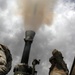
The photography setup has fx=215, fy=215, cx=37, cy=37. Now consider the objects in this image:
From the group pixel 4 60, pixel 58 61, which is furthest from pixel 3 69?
pixel 58 61

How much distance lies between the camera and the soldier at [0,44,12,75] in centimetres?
171

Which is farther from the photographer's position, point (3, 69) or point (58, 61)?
point (58, 61)

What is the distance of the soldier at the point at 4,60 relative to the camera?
171 centimetres

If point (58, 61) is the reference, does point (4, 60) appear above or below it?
below

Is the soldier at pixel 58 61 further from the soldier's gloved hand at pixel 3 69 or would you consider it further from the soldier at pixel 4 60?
the soldier's gloved hand at pixel 3 69

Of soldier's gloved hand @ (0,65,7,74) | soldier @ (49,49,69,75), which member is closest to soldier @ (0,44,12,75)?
soldier's gloved hand @ (0,65,7,74)

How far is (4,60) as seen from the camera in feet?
5.81

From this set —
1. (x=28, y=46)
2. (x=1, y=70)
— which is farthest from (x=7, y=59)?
(x=28, y=46)

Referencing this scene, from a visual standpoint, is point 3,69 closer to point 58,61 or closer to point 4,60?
point 4,60

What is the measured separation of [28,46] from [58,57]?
683cm

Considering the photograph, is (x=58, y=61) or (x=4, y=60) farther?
(x=58, y=61)

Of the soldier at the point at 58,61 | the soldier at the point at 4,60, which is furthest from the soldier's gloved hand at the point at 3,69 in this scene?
the soldier at the point at 58,61

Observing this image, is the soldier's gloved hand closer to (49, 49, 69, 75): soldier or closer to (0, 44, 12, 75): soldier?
(0, 44, 12, 75): soldier

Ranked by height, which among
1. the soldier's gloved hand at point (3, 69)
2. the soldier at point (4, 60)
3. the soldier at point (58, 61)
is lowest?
the soldier's gloved hand at point (3, 69)
